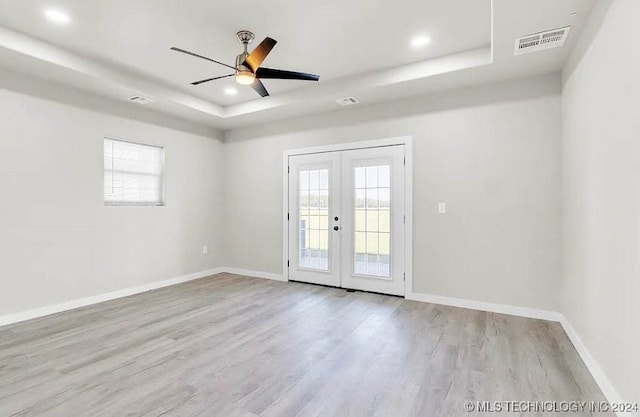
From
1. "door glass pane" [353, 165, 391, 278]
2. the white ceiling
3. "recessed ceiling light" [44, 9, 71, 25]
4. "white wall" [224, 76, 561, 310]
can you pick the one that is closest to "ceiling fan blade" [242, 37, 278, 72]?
the white ceiling

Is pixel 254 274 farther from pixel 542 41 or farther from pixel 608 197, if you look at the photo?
pixel 542 41

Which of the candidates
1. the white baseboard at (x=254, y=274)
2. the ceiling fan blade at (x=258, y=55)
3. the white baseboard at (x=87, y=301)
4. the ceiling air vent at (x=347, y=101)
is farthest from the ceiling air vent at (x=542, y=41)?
the white baseboard at (x=87, y=301)

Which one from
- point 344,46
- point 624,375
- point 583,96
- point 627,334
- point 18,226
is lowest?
point 624,375

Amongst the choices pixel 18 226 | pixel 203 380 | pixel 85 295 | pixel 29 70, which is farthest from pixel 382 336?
pixel 29 70

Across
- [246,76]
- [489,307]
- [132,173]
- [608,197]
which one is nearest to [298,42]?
[246,76]

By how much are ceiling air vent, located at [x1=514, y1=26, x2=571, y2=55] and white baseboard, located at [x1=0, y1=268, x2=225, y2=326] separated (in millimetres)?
5536

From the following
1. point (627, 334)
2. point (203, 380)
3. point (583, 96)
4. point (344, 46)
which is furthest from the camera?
point (344, 46)

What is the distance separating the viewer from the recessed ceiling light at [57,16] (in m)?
2.81

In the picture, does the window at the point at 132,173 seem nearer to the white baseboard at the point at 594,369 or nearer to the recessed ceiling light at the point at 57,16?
the recessed ceiling light at the point at 57,16

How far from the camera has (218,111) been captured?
534 cm

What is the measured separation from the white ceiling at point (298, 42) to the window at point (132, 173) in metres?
0.84

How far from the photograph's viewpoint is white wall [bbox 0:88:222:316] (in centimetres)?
358

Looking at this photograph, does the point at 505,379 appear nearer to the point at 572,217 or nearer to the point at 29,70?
the point at 572,217

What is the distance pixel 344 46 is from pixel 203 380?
336 centimetres
